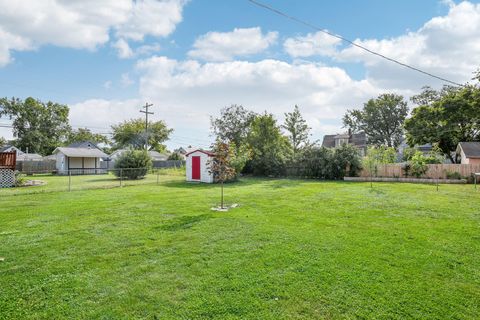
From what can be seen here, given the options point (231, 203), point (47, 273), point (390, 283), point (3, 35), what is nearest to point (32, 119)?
point (3, 35)

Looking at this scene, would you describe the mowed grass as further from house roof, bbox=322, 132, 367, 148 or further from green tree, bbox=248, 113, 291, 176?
house roof, bbox=322, 132, 367, 148

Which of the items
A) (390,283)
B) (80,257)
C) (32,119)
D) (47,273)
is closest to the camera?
(390,283)

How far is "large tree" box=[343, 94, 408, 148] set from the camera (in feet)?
149

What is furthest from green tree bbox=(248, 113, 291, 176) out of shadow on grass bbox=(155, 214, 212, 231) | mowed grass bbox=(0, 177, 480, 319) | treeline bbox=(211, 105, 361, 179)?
shadow on grass bbox=(155, 214, 212, 231)

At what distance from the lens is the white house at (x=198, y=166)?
19047mm

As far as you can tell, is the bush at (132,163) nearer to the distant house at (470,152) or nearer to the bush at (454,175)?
the bush at (454,175)

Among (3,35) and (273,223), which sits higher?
(3,35)

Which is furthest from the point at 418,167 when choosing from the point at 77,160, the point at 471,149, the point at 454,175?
the point at 77,160

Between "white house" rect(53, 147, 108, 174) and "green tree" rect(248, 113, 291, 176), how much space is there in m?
18.3

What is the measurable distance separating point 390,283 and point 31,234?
266 inches

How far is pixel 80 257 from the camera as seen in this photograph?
4.59 m

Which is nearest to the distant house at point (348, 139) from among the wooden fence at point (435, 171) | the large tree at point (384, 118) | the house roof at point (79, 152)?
the large tree at point (384, 118)

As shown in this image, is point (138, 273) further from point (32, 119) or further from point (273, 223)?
point (32, 119)

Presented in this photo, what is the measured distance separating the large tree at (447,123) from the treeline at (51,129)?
38924mm
